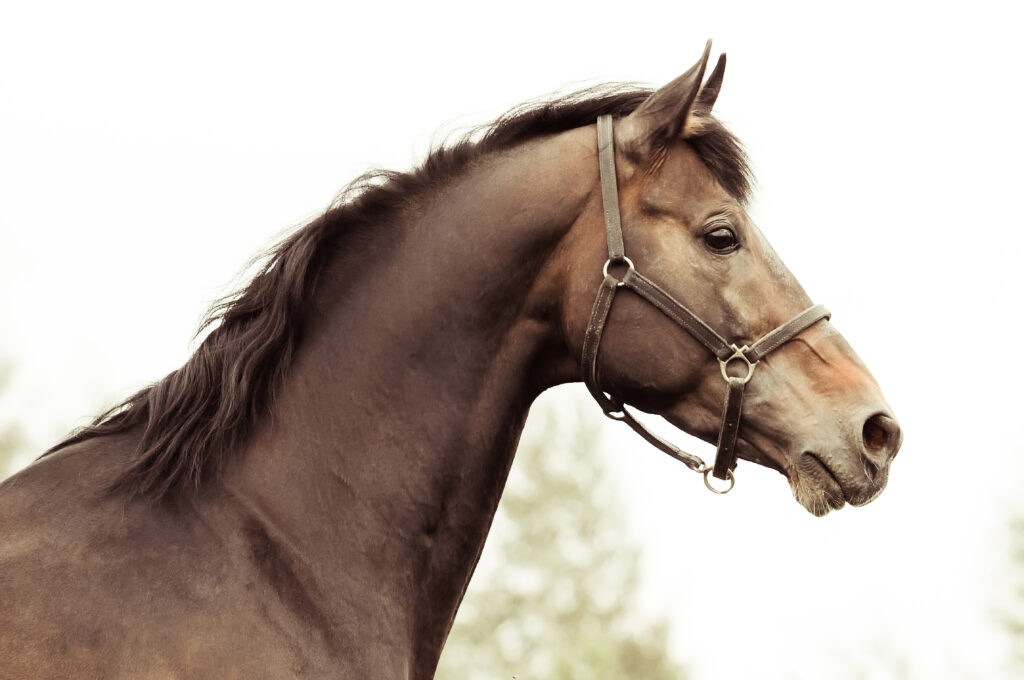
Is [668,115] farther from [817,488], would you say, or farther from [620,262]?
[817,488]

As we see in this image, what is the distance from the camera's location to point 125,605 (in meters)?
3.08

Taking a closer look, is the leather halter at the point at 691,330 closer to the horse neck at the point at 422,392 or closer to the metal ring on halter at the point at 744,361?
the metal ring on halter at the point at 744,361

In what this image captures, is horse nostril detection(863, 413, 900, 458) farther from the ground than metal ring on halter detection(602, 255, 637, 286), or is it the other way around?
metal ring on halter detection(602, 255, 637, 286)

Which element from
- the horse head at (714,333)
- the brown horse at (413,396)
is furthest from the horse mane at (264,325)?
the horse head at (714,333)

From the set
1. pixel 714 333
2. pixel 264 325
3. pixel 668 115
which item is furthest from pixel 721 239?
pixel 264 325

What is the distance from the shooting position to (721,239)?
399 cm

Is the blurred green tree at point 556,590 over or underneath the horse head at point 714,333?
underneath

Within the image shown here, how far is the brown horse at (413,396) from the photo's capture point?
10.9 ft

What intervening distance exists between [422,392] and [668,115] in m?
1.45

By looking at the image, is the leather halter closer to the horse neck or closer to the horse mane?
the horse neck

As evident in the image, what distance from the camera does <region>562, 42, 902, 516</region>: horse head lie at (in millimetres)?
3768

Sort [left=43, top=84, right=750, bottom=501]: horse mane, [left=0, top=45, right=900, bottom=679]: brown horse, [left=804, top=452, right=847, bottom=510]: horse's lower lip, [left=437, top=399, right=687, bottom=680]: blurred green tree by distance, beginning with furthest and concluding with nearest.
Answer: [left=437, top=399, right=687, bottom=680]: blurred green tree, [left=804, top=452, right=847, bottom=510]: horse's lower lip, [left=43, top=84, right=750, bottom=501]: horse mane, [left=0, top=45, right=900, bottom=679]: brown horse

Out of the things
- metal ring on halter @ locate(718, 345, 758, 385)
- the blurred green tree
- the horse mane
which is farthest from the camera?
the blurred green tree

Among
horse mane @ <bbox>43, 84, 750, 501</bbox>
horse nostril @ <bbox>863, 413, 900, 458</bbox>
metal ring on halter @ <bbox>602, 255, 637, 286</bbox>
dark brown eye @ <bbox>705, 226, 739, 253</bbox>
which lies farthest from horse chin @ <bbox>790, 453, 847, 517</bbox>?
horse mane @ <bbox>43, 84, 750, 501</bbox>
